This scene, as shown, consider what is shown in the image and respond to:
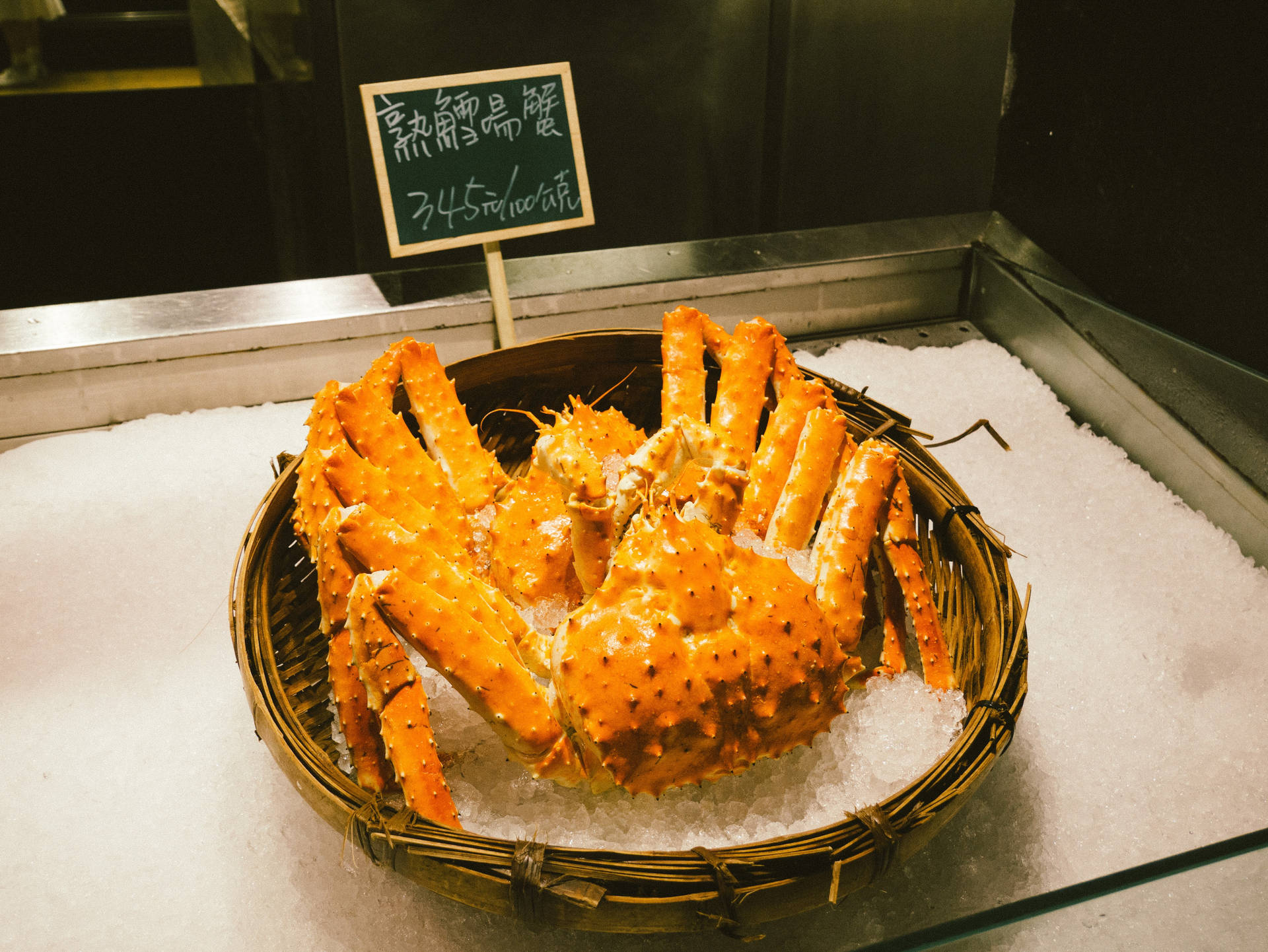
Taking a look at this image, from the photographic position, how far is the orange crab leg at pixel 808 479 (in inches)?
48.5

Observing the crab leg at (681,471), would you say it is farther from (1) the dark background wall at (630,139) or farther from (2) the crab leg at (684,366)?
(1) the dark background wall at (630,139)

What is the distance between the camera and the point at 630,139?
281 centimetres

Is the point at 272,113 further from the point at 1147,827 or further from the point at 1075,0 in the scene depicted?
the point at 1147,827

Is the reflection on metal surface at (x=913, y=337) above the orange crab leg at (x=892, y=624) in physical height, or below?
below

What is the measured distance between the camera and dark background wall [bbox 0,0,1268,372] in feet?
7.22

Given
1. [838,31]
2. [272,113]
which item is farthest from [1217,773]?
[272,113]

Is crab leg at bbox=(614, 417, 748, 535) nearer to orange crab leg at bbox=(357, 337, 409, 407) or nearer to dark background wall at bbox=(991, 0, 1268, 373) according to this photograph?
orange crab leg at bbox=(357, 337, 409, 407)

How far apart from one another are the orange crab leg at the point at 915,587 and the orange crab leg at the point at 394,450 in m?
0.60

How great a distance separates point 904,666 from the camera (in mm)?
1191

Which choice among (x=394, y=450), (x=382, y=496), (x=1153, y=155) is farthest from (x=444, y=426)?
(x=1153, y=155)

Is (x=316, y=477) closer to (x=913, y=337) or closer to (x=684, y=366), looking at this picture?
(x=684, y=366)

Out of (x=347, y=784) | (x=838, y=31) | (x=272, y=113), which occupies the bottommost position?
(x=347, y=784)

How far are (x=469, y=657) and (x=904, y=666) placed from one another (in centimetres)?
59

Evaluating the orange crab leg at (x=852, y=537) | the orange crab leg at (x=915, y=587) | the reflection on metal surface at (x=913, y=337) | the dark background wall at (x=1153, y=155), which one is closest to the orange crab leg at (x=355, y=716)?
the orange crab leg at (x=852, y=537)
